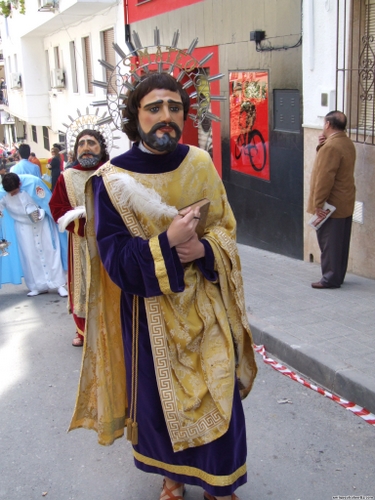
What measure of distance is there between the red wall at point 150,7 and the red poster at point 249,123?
209 cm

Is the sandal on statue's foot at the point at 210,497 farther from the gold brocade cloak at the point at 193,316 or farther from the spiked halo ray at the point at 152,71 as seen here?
the spiked halo ray at the point at 152,71

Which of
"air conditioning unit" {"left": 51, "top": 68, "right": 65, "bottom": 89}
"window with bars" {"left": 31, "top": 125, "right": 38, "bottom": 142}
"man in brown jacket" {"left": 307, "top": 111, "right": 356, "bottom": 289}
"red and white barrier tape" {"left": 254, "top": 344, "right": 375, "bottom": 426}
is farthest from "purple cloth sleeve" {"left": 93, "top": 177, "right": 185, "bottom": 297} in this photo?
"window with bars" {"left": 31, "top": 125, "right": 38, "bottom": 142}

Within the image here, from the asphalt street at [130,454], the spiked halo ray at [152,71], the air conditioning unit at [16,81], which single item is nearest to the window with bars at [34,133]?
the air conditioning unit at [16,81]

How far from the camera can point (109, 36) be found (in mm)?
15508

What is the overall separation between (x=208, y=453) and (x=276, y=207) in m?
5.97

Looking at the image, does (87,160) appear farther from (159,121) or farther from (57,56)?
(57,56)

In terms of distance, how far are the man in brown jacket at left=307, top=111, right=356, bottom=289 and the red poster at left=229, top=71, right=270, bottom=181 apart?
7.34ft

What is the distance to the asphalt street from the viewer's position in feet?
11.2

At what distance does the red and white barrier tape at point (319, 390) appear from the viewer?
4.18 metres

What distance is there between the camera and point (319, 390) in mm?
4590

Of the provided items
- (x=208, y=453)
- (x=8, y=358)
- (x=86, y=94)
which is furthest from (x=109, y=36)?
(x=208, y=453)

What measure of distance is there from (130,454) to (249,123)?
6.14m

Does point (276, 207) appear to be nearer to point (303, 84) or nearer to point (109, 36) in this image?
point (303, 84)

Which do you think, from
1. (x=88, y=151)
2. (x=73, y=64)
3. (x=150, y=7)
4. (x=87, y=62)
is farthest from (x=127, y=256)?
(x=73, y=64)
